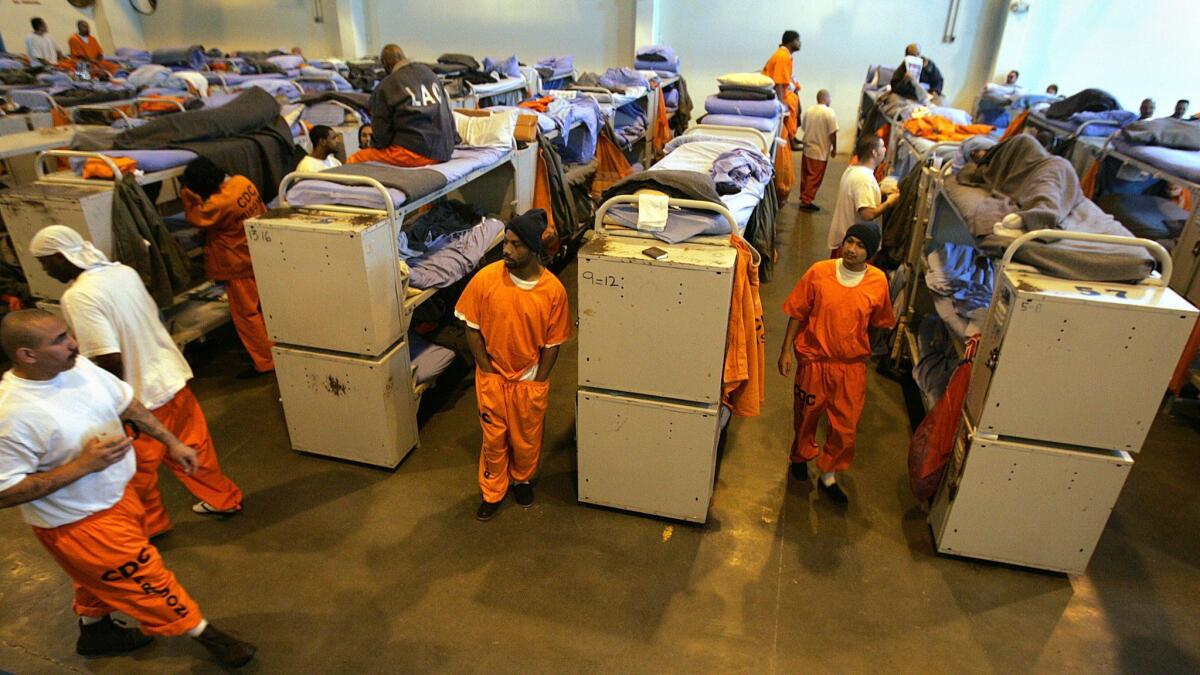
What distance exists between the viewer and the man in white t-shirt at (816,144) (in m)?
8.47

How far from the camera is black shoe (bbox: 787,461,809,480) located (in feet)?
12.9

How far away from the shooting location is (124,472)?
96.2 inches

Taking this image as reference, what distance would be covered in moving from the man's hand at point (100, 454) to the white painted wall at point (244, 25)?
14249 mm

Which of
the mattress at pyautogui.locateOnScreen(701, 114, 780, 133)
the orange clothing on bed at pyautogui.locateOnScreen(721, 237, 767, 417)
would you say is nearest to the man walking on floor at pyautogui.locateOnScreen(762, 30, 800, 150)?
the mattress at pyautogui.locateOnScreen(701, 114, 780, 133)

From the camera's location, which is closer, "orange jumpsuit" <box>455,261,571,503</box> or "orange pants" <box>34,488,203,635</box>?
"orange pants" <box>34,488,203,635</box>

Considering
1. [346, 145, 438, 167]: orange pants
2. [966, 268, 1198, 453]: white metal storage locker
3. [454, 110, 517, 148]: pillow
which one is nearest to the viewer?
[966, 268, 1198, 453]: white metal storage locker

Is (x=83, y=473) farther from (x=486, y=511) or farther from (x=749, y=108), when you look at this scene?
(x=749, y=108)

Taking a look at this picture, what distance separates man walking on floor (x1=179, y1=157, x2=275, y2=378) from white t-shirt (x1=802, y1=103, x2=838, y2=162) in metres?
6.51

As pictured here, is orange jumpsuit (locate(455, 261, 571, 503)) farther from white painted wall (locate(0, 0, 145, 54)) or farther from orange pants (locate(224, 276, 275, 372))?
white painted wall (locate(0, 0, 145, 54))

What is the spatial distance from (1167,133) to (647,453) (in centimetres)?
461

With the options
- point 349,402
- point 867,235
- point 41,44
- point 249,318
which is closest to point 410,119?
point 349,402

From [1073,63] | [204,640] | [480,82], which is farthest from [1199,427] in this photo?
[1073,63]

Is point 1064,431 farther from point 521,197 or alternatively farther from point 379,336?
point 521,197

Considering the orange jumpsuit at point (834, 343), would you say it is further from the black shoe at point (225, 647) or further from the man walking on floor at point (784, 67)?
the man walking on floor at point (784, 67)
